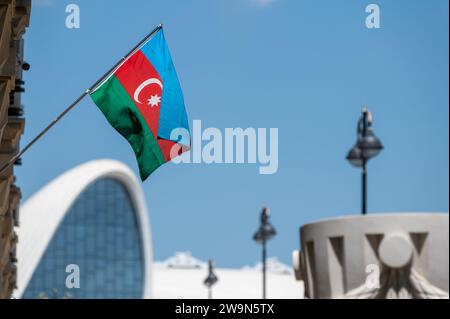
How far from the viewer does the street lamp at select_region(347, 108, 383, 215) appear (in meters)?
29.5

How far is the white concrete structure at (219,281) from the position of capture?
412 ft

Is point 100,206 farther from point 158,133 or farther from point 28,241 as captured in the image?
point 158,133

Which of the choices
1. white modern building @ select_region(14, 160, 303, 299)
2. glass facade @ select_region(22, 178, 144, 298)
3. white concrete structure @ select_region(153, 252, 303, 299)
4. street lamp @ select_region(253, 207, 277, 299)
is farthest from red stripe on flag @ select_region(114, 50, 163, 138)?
white concrete structure @ select_region(153, 252, 303, 299)

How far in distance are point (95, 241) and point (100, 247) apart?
1.98 ft

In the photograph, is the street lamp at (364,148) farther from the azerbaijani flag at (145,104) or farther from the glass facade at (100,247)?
the glass facade at (100,247)

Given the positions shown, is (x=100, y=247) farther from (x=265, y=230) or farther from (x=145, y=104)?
(x=145, y=104)

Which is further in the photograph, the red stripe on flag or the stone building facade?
the stone building facade

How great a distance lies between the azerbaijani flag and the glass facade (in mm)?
82961

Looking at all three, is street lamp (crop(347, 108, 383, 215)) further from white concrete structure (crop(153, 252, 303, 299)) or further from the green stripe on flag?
white concrete structure (crop(153, 252, 303, 299))

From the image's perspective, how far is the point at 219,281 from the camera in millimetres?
132000

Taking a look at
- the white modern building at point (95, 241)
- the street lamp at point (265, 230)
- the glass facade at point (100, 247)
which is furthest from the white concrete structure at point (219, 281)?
the street lamp at point (265, 230)
